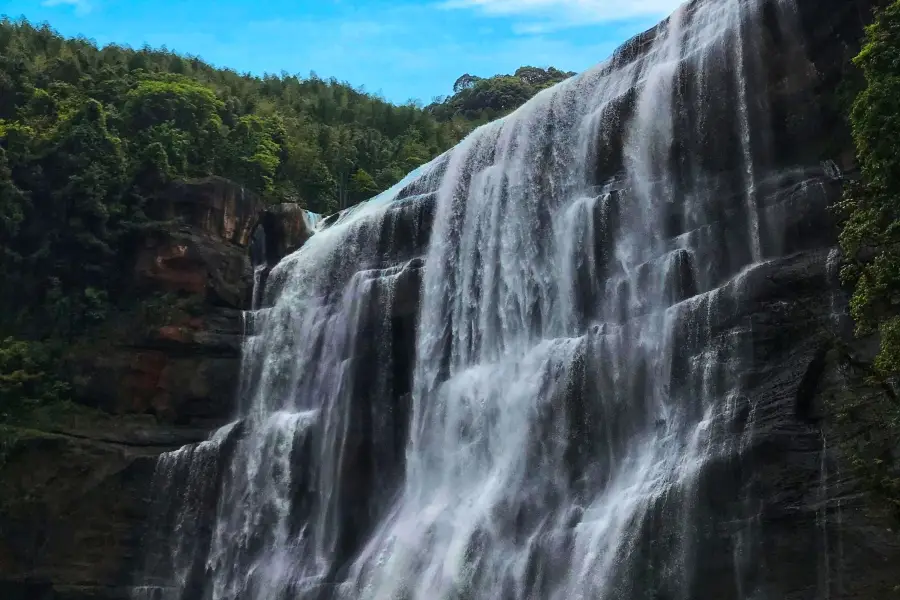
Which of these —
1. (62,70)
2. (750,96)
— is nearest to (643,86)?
(750,96)

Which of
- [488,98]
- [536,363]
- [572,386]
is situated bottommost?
[572,386]

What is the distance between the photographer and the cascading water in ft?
59.8

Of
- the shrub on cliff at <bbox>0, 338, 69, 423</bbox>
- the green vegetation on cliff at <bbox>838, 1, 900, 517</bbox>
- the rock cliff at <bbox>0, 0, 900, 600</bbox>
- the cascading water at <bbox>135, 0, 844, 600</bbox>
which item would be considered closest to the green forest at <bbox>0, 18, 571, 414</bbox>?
the shrub on cliff at <bbox>0, 338, 69, 423</bbox>

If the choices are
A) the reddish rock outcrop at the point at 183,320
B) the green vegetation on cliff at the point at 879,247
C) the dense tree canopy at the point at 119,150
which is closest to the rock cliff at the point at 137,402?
the reddish rock outcrop at the point at 183,320

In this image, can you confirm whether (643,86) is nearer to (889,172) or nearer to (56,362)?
(889,172)

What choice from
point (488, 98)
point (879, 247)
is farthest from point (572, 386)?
point (488, 98)

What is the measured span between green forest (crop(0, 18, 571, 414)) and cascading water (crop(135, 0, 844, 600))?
665cm

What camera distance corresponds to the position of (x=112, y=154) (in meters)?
35.8

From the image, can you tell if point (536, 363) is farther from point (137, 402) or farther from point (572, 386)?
point (137, 402)

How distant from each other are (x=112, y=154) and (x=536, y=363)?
2034 centimetres

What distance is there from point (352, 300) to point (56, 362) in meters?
10.4

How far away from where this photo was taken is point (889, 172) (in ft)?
48.0

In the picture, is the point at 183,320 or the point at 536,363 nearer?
the point at 536,363

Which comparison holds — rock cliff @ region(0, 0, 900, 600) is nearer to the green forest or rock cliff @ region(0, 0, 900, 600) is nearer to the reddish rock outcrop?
the reddish rock outcrop
